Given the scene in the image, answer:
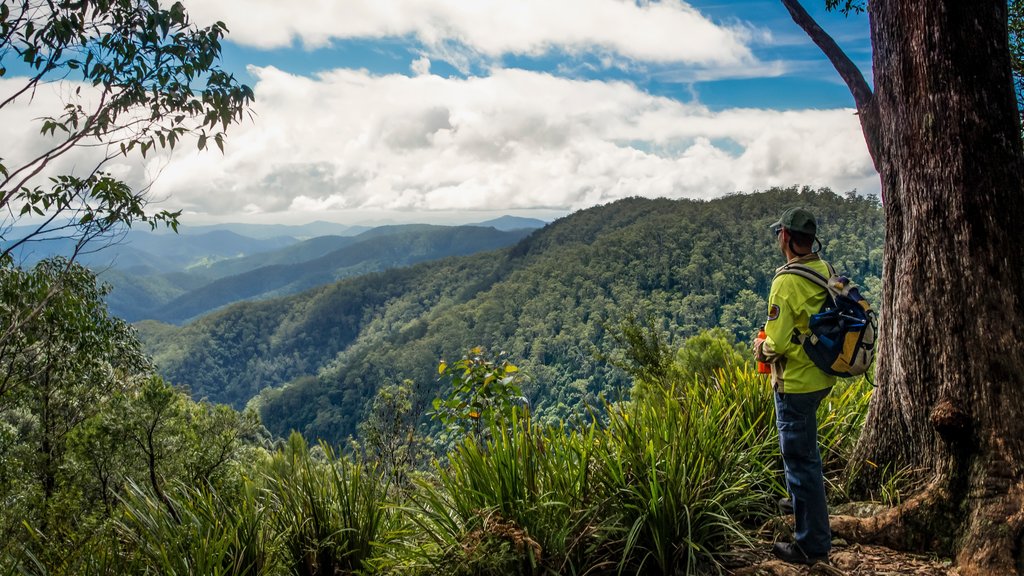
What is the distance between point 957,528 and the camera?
2672 millimetres

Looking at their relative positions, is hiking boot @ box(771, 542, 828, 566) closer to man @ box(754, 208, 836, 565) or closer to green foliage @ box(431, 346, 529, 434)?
man @ box(754, 208, 836, 565)

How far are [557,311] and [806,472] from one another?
313ft

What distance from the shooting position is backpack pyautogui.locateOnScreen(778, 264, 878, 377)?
2.51m

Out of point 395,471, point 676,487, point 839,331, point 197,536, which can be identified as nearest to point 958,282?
point 839,331

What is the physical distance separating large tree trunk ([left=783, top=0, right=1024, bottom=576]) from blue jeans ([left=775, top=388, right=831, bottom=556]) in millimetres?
397

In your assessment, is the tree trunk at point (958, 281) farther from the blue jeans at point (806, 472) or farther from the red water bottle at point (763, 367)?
the red water bottle at point (763, 367)

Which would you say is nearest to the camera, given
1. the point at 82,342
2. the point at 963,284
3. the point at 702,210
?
the point at 963,284

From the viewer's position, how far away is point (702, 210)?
11831 centimetres

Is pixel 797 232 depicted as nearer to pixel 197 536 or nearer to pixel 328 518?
pixel 328 518

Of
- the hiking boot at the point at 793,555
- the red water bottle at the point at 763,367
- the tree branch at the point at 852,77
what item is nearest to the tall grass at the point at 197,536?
the hiking boot at the point at 793,555

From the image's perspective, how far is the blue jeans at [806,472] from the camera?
260 centimetres

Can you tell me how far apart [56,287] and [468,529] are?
149 inches

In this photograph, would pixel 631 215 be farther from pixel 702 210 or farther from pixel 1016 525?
pixel 1016 525

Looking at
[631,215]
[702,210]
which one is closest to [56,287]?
[702,210]
